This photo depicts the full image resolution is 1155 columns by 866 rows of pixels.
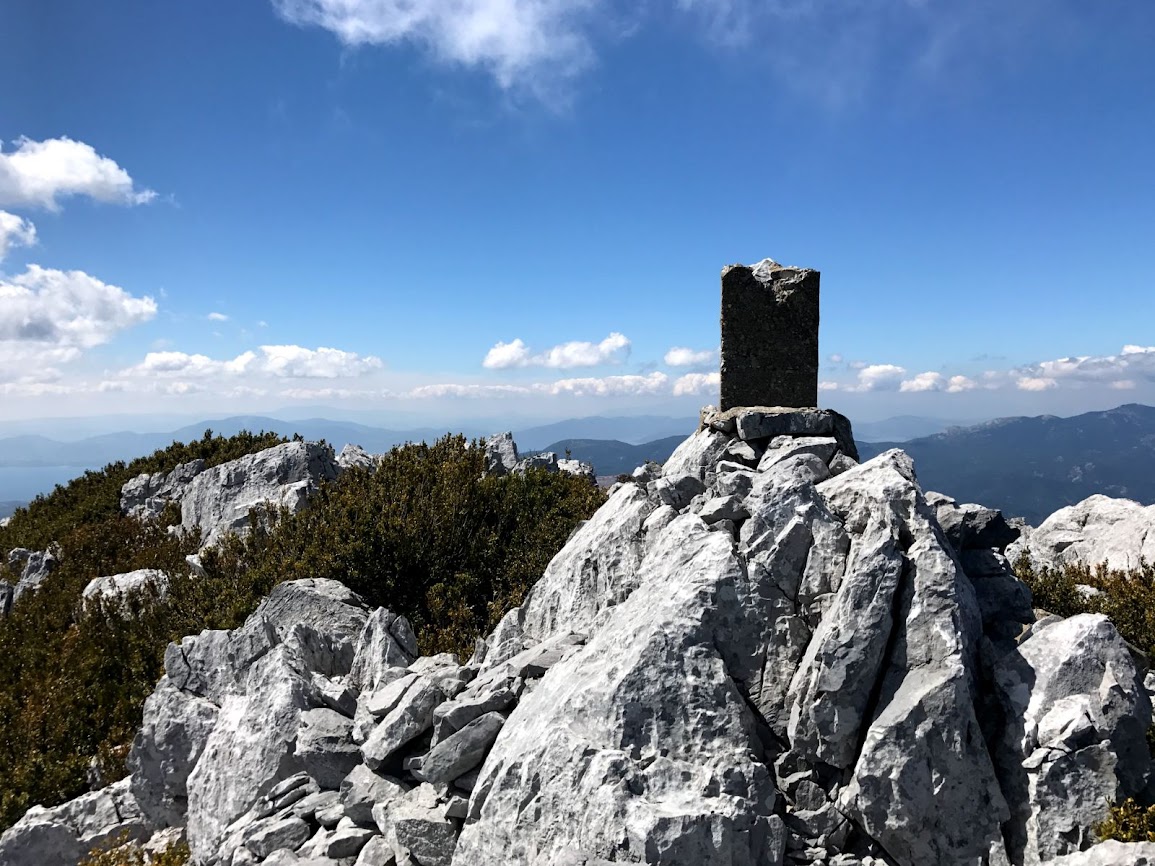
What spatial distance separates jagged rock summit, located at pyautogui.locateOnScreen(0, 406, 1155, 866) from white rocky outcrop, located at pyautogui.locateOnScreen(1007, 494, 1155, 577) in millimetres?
→ 9589

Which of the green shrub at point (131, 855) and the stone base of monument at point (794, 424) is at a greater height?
the stone base of monument at point (794, 424)

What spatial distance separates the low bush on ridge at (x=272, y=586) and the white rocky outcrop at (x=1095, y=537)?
40.3 feet

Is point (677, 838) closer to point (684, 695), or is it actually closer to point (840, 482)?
point (684, 695)

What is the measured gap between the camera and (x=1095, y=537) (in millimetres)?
17859

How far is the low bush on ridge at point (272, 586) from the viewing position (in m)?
12.6

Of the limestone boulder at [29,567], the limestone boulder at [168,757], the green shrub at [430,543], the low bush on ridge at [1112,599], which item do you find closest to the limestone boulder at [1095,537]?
the low bush on ridge at [1112,599]

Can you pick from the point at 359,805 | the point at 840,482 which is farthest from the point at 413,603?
the point at 840,482

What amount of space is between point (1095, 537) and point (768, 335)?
39.3 ft

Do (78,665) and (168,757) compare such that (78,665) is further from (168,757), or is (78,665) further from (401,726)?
(401,726)

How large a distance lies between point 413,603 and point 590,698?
8.73 meters

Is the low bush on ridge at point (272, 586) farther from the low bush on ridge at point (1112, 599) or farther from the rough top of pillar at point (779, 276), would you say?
the low bush on ridge at point (1112, 599)

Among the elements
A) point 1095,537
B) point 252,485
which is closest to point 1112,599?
point 1095,537

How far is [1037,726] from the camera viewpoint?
6551 millimetres

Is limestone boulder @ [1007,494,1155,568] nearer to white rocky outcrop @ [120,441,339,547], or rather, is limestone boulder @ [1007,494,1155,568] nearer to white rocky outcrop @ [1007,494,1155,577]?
white rocky outcrop @ [1007,494,1155,577]
